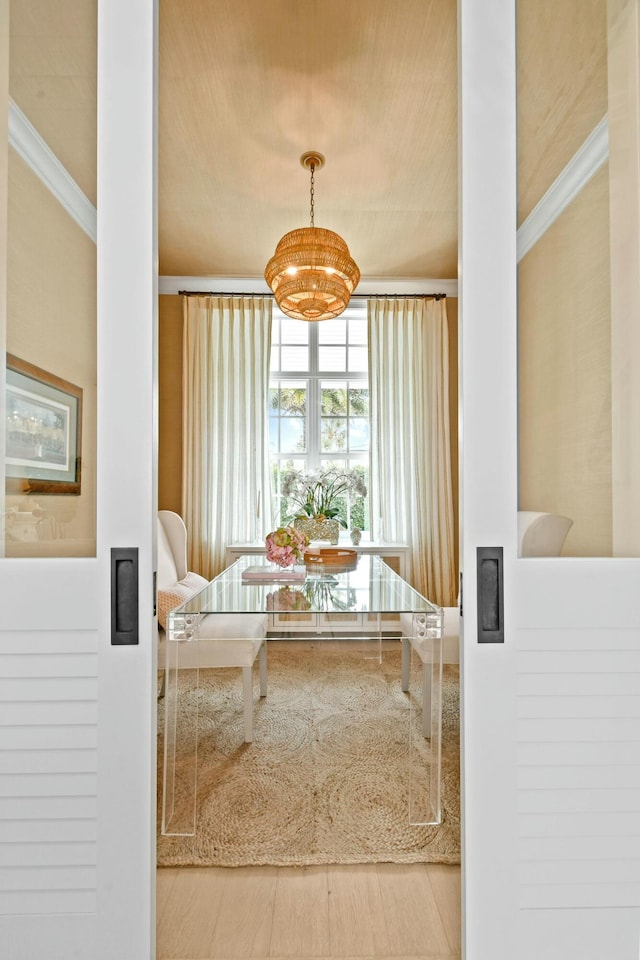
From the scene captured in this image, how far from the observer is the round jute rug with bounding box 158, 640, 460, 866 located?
170 cm

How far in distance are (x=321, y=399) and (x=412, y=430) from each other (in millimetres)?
840

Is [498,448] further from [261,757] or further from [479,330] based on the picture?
[261,757]

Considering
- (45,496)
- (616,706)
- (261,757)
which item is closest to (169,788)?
(261,757)

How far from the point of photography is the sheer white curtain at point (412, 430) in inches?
182

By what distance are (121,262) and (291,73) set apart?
6.23ft

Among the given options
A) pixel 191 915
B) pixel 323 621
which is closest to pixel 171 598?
pixel 323 621

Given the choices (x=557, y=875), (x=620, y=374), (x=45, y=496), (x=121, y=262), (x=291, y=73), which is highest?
(x=291, y=73)

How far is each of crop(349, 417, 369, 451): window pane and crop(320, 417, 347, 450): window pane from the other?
0.05 meters

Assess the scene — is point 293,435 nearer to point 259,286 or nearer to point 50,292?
point 259,286

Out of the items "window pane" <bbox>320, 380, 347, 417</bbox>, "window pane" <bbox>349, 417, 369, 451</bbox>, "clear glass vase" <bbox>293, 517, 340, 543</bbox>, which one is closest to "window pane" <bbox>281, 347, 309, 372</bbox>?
"window pane" <bbox>320, 380, 347, 417</bbox>

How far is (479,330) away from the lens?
1093 mm

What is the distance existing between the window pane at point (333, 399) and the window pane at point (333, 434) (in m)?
0.06

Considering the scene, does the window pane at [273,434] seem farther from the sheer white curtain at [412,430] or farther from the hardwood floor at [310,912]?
the hardwood floor at [310,912]

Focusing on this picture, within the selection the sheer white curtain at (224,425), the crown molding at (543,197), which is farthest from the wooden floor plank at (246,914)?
the sheer white curtain at (224,425)
